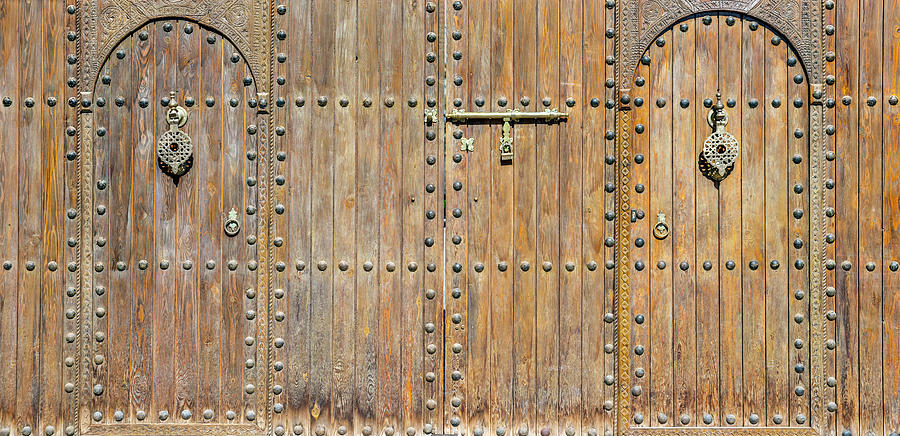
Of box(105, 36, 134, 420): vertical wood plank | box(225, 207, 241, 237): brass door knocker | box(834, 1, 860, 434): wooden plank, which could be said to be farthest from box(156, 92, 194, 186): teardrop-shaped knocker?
box(834, 1, 860, 434): wooden plank

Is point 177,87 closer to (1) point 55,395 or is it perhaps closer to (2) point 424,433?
(1) point 55,395

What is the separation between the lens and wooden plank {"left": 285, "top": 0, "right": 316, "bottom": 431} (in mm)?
2451

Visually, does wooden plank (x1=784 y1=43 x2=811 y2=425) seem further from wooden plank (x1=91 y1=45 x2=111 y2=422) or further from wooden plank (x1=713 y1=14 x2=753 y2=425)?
wooden plank (x1=91 y1=45 x2=111 y2=422)

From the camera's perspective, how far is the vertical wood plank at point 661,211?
243cm

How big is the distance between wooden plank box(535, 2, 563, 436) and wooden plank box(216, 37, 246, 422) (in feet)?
3.80

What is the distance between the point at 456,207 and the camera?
2453 mm

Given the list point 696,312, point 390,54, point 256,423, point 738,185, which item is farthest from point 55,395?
point 738,185

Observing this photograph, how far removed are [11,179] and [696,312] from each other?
2751 millimetres

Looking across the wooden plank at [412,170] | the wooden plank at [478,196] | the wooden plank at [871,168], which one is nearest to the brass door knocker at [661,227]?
the wooden plank at [478,196]

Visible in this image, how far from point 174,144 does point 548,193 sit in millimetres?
1471

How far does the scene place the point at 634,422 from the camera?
2.47 m

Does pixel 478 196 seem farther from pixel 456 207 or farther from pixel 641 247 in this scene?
pixel 641 247

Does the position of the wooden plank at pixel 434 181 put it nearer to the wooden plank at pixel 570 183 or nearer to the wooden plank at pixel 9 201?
the wooden plank at pixel 570 183

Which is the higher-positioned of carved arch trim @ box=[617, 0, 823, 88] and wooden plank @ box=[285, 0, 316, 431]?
carved arch trim @ box=[617, 0, 823, 88]
